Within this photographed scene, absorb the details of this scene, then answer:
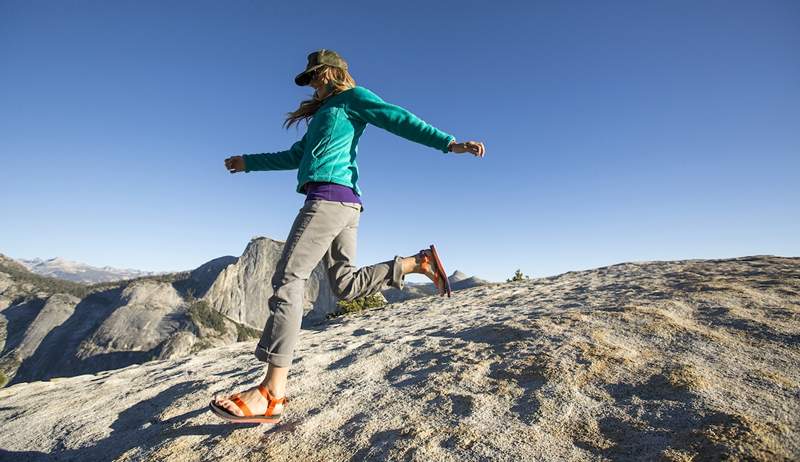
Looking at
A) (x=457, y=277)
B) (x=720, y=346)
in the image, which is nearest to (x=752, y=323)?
(x=720, y=346)

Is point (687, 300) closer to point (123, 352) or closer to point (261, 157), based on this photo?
point (261, 157)

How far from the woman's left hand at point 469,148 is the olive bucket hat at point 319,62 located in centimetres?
132

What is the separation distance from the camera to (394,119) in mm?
3520

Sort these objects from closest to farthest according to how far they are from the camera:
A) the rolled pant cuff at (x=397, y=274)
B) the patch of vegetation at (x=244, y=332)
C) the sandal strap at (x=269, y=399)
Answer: the sandal strap at (x=269, y=399)
the rolled pant cuff at (x=397, y=274)
the patch of vegetation at (x=244, y=332)

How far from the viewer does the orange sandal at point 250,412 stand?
9.29 feet

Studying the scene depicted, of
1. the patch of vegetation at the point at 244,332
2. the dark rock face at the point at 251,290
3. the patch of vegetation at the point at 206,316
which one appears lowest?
the patch of vegetation at the point at 244,332

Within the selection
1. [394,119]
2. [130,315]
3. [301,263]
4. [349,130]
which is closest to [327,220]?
[301,263]

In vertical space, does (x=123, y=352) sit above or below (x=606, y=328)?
below

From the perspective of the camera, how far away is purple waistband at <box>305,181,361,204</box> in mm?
3227

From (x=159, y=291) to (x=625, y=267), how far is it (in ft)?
467

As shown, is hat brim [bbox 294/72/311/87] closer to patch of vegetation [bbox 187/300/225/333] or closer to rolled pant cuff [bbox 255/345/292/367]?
rolled pant cuff [bbox 255/345/292/367]

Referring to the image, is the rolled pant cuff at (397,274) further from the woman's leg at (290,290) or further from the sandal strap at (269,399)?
the sandal strap at (269,399)

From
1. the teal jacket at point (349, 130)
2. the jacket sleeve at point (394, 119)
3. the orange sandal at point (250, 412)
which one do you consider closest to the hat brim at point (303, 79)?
the teal jacket at point (349, 130)

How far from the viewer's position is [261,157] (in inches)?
167
